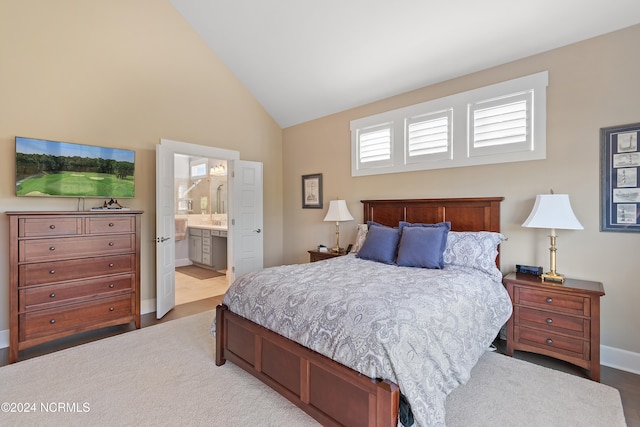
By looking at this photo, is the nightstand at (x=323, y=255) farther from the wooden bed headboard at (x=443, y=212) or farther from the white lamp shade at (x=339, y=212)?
the wooden bed headboard at (x=443, y=212)

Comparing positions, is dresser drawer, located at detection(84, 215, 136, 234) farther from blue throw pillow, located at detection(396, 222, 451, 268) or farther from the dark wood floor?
blue throw pillow, located at detection(396, 222, 451, 268)

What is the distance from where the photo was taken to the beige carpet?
6.22 feet

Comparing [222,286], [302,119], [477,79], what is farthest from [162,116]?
[477,79]

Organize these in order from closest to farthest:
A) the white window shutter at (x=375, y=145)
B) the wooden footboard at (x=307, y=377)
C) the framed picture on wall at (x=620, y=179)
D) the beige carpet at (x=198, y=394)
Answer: the wooden footboard at (x=307, y=377) → the beige carpet at (x=198, y=394) → the framed picture on wall at (x=620, y=179) → the white window shutter at (x=375, y=145)

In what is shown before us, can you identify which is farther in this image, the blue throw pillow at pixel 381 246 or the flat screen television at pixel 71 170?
the blue throw pillow at pixel 381 246

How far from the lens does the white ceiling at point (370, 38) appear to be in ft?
8.76

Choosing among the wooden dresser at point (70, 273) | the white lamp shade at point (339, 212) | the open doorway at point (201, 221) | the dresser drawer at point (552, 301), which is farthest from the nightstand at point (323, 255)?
the wooden dresser at point (70, 273)

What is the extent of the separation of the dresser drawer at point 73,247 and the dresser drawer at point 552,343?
3.98 metres

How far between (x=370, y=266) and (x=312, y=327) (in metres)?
1.24

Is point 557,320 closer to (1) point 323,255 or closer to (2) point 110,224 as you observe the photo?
(1) point 323,255

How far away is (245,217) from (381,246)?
2.55 m

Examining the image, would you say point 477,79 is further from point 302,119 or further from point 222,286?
point 222,286

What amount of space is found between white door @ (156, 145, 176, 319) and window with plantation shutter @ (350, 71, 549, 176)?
2.57 meters

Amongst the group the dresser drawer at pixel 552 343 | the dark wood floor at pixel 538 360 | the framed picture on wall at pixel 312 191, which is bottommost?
the dark wood floor at pixel 538 360
